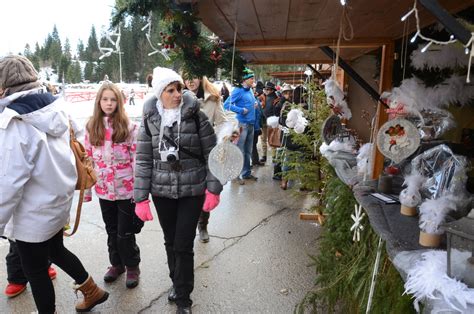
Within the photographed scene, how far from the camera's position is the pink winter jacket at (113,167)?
3121 mm

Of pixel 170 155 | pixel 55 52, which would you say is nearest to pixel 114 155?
pixel 170 155

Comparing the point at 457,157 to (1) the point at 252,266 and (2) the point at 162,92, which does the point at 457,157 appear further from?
(1) the point at 252,266

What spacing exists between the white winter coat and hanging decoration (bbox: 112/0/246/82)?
0.83 metres

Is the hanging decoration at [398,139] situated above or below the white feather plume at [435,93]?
below

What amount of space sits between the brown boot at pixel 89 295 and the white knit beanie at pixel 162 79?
5.28ft

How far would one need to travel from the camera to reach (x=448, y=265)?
49.9 inches

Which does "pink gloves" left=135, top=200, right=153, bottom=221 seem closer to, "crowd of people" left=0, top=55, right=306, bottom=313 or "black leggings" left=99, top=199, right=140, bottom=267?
"crowd of people" left=0, top=55, right=306, bottom=313

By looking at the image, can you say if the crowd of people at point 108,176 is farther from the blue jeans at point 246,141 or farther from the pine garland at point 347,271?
the blue jeans at point 246,141

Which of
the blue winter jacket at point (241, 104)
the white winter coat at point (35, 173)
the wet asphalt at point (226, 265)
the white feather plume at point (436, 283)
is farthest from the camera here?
the blue winter jacket at point (241, 104)

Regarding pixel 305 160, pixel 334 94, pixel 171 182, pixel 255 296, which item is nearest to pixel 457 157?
pixel 334 94

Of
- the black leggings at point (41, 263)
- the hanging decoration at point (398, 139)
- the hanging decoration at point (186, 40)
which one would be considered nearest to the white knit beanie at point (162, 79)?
the hanging decoration at point (186, 40)

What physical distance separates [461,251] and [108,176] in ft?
8.79

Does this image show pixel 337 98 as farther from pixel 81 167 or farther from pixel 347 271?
pixel 81 167

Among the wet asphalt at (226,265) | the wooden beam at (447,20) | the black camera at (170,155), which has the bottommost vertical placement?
the wet asphalt at (226,265)
